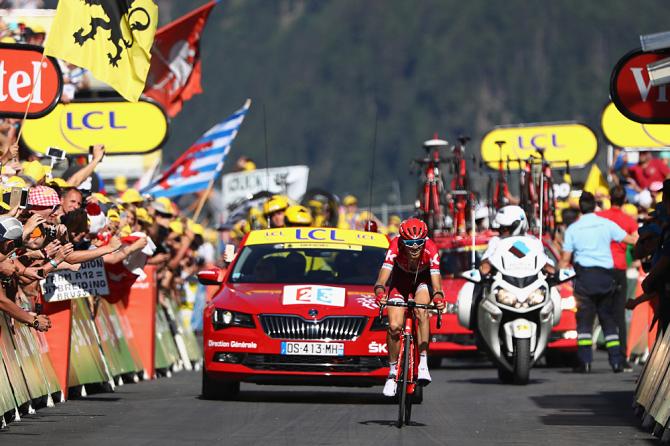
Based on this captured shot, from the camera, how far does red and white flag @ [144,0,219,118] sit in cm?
2911

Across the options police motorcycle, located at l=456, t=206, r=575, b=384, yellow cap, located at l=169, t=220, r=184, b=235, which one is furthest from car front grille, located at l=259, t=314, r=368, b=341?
yellow cap, located at l=169, t=220, r=184, b=235

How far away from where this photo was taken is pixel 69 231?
17.5 metres

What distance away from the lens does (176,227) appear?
85.8ft

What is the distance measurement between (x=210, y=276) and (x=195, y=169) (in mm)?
11515

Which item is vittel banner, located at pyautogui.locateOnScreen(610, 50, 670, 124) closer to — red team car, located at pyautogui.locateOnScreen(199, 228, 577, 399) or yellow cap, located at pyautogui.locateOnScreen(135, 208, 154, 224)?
red team car, located at pyautogui.locateOnScreen(199, 228, 577, 399)

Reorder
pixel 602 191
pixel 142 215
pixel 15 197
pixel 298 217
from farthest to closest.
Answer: pixel 602 191 → pixel 142 215 → pixel 298 217 → pixel 15 197

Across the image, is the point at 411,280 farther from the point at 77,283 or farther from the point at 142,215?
the point at 142,215

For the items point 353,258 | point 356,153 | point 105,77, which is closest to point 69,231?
point 105,77

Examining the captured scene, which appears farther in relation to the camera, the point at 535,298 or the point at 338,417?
the point at 535,298

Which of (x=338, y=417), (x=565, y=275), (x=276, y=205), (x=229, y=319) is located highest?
(x=276, y=205)

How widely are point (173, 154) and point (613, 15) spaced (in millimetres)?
50538

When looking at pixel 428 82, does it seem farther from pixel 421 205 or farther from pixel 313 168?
pixel 421 205

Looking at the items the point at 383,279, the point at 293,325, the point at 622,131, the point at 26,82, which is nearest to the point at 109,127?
the point at 293,325

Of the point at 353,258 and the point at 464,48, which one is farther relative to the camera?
the point at 464,48
